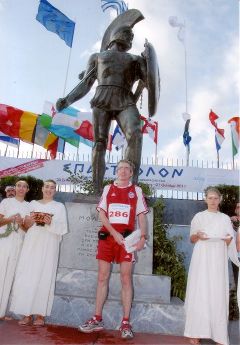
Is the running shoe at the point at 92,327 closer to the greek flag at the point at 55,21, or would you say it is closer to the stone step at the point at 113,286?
the stone step at the point at 113,286

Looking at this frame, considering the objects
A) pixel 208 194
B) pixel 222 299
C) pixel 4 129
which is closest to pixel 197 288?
pixel 222 299

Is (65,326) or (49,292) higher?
(49,292)

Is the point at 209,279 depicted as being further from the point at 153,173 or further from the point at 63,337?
the point at 153,173

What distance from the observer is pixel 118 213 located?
11.3ft

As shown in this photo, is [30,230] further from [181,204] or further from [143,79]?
[181,204]

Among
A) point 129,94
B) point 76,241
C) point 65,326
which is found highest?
point 129,94

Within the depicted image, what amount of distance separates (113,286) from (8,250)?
1314 millimetres

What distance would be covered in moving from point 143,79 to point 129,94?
35 cm

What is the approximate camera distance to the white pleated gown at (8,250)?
3.70 metres

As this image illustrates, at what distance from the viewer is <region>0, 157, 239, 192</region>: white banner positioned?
16719mm

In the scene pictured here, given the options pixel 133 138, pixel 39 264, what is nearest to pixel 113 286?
pixel 39 264

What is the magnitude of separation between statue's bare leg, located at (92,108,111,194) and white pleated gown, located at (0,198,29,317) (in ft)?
4.41

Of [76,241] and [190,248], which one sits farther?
[190,248]

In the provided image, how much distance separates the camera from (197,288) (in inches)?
135
